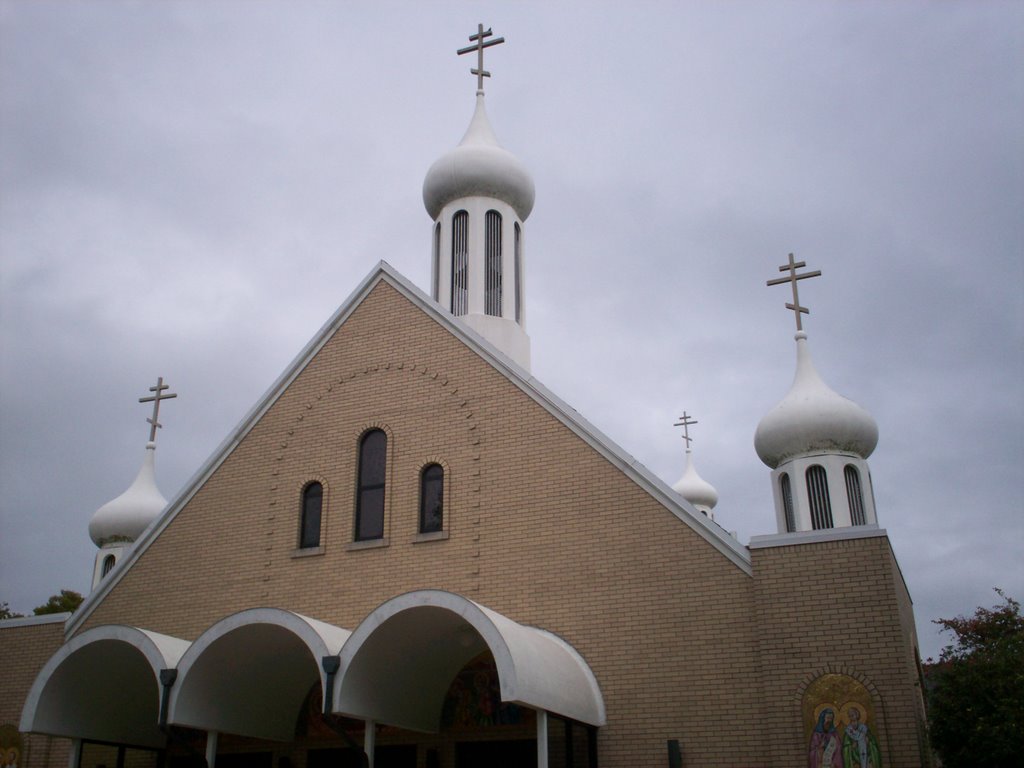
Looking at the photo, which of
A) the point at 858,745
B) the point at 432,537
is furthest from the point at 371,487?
the point at 858,745

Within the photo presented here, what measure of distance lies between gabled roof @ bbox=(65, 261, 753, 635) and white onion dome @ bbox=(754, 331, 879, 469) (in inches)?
254

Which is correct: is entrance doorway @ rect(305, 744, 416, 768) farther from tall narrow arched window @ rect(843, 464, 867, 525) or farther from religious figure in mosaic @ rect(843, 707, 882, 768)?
tall narrow arched window @ rect(843, 464, 867, 525)

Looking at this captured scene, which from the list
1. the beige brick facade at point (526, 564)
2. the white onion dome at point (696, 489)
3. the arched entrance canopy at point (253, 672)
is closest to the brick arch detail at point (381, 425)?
the beige brick facade at point (526, 564)

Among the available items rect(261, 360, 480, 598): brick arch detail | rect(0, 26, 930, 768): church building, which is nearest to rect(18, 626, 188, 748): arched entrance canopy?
rect(0, 26, 930, 768): church building

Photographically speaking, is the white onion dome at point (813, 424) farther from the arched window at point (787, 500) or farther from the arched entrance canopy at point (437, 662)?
the arched entrance canopy at point (437, 662)

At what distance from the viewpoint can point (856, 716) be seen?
12344 millimetres

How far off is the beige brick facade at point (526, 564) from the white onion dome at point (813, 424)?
16.3 feet

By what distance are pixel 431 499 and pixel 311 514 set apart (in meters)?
2.02

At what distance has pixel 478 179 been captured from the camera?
21156mm

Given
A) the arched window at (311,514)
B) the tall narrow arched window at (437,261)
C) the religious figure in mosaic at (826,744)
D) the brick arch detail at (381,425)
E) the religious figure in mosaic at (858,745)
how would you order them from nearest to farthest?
the religious figure in mosaic at (858,745), the religious figure in mosaic at (826,744), the brick arch detail at (381,425), the arched window at (311,514), the tall narrow arched window at (437,261)

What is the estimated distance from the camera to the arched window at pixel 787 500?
2041 centimetres

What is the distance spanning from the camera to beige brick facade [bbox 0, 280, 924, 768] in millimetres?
12867

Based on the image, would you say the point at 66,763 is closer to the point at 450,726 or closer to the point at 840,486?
the point at 450,726

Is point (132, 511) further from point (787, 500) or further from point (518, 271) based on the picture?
point (787, 500)
